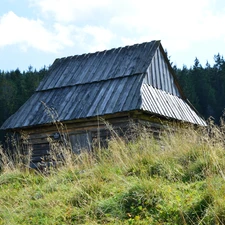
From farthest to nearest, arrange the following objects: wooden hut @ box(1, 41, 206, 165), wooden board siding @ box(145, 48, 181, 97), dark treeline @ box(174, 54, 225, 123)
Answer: dark treeline @ box(174, 54, 225, 123) → wooden board siding @ box(145, 48, 181, 97) → wooden hut @ box(1, 41, 206, 165)

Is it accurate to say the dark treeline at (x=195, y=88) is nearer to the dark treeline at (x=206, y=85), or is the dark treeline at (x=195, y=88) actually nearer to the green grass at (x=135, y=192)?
the dark treeline at (x=206, y=85)

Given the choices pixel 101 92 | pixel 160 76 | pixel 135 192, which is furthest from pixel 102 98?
pixel 135 192

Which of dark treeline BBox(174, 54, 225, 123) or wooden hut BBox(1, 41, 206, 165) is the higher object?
dark treeline BBox(174, 54, 225, 123)

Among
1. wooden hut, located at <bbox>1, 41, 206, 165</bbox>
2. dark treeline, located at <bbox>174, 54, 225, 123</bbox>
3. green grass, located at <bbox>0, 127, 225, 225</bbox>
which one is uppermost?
dark treeline, located at <bbox>174, 54, 225, 123</bbox>

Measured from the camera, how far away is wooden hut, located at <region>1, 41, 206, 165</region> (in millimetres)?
13008

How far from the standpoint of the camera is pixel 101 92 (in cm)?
1384

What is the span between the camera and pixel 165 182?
18.9 feet

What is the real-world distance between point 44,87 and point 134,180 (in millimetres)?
10369

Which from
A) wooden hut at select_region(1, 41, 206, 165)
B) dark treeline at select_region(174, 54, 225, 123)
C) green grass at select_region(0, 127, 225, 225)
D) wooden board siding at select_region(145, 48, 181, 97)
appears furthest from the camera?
dark treeline at select_region(174, 54, 225, 123)

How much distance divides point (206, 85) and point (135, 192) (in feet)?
152

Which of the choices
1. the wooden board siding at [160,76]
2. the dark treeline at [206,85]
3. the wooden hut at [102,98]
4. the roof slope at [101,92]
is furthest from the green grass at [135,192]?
the dark treeline at [206,85]

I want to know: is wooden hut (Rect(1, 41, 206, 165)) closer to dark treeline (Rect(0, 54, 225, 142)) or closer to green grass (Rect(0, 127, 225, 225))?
green grass (Rect(0, 127, 225, 225))

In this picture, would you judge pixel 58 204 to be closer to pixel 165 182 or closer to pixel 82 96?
pixel 165 182

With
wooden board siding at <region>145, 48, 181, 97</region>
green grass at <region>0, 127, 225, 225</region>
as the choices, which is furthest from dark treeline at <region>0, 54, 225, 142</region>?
green grass at <region>0, 127, 225, 225</region>
